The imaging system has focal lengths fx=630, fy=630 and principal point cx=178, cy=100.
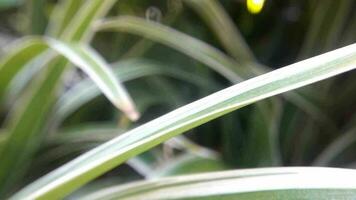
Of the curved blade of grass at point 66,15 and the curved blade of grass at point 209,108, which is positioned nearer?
the curved blade of grass at point 209,108

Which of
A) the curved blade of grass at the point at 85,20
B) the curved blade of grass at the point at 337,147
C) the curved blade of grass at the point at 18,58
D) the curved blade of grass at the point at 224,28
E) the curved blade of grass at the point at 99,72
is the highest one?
the curved blade of grass at the point at 224,28

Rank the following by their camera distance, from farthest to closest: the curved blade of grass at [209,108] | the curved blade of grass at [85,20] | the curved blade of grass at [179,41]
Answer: the curved blade of grass at [179,41], the curved blade of grass at [85,20], the curved blade of grass at [209,108]

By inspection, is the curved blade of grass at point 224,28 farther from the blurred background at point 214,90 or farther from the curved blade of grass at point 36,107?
the curved blade of grass at point 36,107

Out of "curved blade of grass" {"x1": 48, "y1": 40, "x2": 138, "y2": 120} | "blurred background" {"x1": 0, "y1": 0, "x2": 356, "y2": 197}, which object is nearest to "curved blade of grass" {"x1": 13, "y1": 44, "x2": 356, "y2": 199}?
"curved blade of grass" {"x1": 48, "y1": 40, "x2": 138, "y2": 120}

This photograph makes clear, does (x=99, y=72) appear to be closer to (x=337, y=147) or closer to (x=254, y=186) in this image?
(x=254, y=186)

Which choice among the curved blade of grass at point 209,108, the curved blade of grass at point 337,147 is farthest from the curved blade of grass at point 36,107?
the curved blade of grass at point 337,147

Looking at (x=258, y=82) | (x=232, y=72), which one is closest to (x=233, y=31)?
(x=232, y=72)

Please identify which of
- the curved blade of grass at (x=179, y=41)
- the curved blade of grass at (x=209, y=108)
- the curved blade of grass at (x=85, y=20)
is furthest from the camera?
the curved blade of grass at (x=179, y=41)
